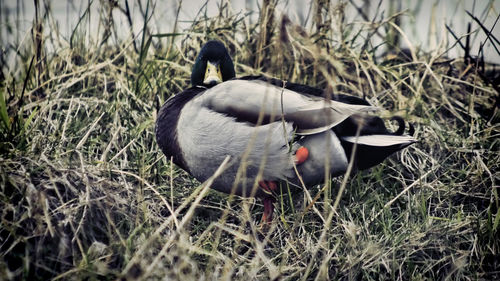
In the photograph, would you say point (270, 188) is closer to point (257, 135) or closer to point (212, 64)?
point (257, 135)

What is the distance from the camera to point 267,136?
230cm

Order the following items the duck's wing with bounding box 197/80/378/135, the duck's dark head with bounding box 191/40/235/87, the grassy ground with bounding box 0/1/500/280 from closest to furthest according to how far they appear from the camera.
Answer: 1. the grassy ground with bounding box 0/1/500/280
2. the duck's wing with bounding box 197/80/378/135
3. the duck's dark head with bounding box 191/40/235/87

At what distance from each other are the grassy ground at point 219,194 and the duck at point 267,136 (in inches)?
6.5

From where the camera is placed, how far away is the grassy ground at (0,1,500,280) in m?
1.92

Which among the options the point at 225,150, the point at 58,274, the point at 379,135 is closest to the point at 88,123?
the point at 225,150

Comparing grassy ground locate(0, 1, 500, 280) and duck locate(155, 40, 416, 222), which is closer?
grassy ground locate(0, 1, 500, 280)

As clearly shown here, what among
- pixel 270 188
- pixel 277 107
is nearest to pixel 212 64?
pixel 277 107

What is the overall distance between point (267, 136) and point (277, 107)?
15cm

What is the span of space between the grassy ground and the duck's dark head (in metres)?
0.33

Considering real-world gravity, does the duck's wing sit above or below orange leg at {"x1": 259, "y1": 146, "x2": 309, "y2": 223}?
above

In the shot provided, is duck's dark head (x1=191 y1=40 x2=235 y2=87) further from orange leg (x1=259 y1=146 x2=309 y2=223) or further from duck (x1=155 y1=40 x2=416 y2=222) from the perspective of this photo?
orange leg (x1=259 y1=146 x2=309 y2=223)

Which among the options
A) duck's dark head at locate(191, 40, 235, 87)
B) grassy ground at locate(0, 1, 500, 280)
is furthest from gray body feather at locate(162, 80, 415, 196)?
duck's dark head at locate(191, 40, 235, 87)

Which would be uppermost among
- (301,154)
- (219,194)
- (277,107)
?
(277,107)

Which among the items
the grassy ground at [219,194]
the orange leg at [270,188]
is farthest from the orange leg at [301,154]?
the grassy ground at [219,194]
